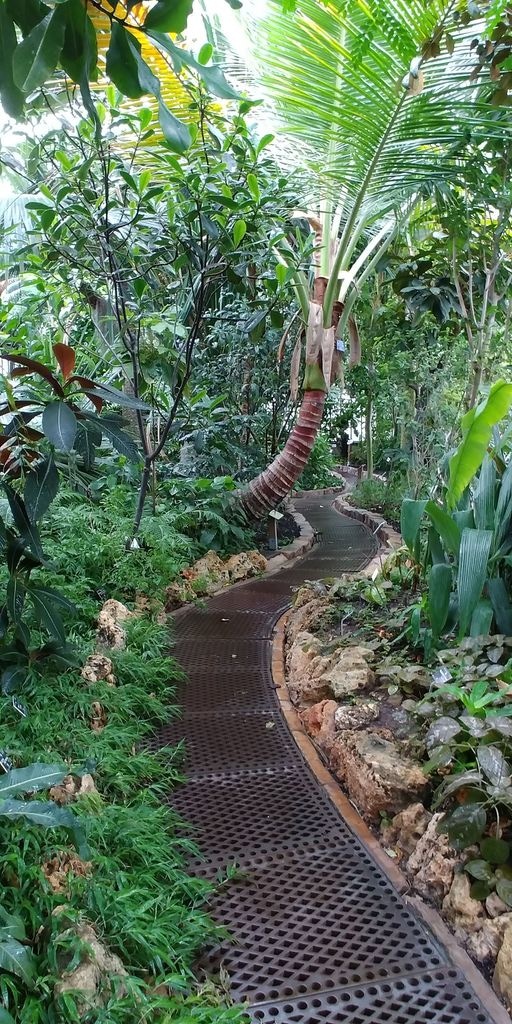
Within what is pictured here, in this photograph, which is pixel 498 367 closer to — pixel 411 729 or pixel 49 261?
pixel 49 261

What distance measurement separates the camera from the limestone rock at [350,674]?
2570 millimetres

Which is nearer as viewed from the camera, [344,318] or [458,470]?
[458,470]

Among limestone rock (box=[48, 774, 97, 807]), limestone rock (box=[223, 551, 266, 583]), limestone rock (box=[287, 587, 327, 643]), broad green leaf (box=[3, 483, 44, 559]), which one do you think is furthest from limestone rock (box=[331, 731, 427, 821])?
limestone rock (box=[223, 551, 266, 583])

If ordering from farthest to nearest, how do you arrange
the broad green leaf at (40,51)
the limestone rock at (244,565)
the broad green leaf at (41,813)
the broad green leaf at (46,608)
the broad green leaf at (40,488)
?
the limestone rock at (244,565) → the broad green leaf at (46,608) → the broad green leaf at (40,488) → the broad green leaf at (41,813) → the broad green leaf at (40,51)

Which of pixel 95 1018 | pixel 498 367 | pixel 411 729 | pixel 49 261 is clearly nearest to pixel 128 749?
pixel 411 729

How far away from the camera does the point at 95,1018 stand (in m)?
1.22

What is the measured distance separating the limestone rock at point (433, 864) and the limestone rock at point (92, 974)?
0.76 metres

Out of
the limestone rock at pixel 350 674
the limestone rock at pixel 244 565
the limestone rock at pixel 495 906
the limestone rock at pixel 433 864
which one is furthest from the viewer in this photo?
the limestone rock at pixel 244 565

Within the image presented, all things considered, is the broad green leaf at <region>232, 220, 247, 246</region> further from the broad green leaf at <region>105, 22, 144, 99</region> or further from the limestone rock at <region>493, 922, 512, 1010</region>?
the limestone rock at <region>493, 922, 512, 1010</region>

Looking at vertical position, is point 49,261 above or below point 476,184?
below

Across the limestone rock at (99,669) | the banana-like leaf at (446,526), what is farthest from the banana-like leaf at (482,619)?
the limestone rock at (99,669)

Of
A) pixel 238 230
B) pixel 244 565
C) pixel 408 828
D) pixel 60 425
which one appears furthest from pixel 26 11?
pixel 244 565

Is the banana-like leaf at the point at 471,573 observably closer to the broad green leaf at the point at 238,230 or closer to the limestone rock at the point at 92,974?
the limestone rock at the point at 92,974

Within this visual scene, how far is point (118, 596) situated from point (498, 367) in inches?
157
